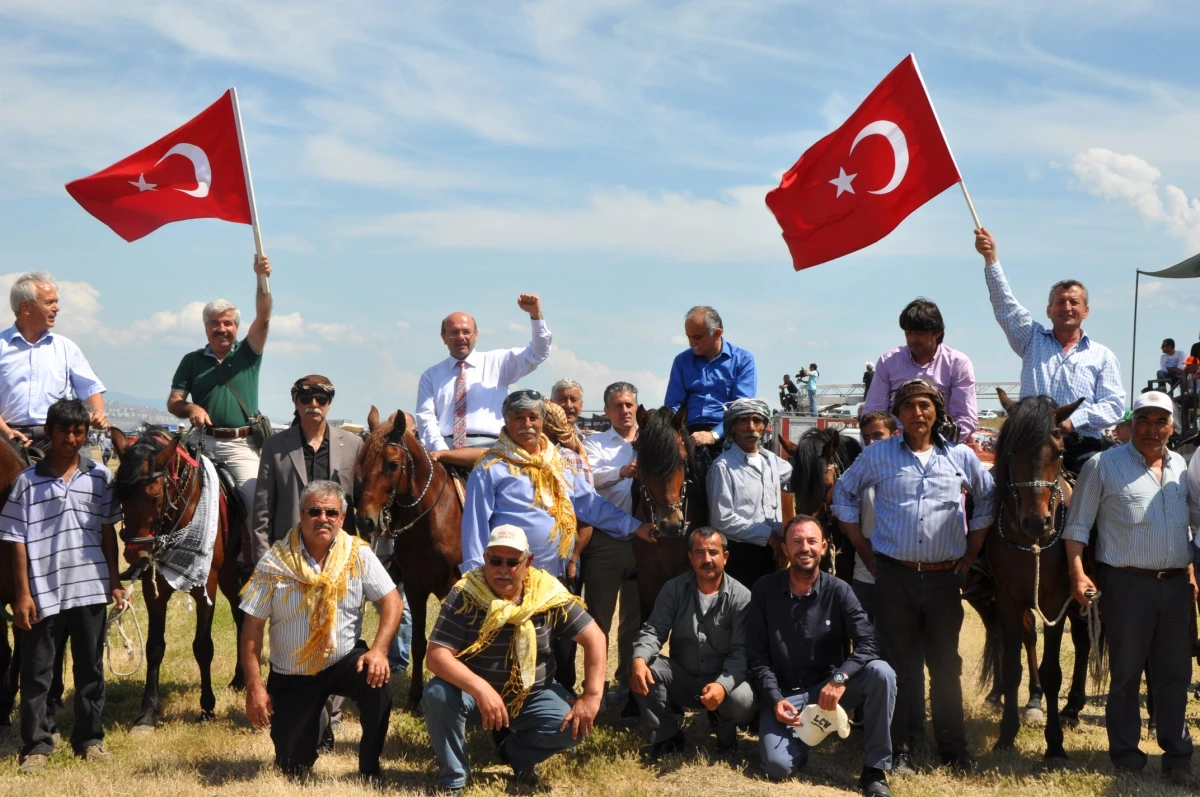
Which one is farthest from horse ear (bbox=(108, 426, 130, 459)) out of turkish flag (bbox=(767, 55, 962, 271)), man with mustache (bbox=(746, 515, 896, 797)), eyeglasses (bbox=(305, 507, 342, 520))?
turkish flag (bbox=(767, 55, 962, 271))

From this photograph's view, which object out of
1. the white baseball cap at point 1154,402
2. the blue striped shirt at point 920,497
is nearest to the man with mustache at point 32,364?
the blue striped shirt at point 920,497

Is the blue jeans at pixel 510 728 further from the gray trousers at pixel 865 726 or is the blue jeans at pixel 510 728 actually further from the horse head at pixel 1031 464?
the horse head at pixel 1031 464

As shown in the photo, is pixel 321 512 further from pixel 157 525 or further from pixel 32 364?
pixel 32 364

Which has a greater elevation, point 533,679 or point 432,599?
point 533,679

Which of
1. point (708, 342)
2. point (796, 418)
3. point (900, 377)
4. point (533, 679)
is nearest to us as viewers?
point (533, 679)

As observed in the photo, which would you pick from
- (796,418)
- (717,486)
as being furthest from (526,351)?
(796,418)

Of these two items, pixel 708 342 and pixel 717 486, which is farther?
pixel 708 342

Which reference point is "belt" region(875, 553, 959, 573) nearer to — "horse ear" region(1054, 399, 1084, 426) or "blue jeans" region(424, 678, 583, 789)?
"horse ear" region(1054, 399, 1084, 426)

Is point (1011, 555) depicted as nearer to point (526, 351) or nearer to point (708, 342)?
point (708, 342)

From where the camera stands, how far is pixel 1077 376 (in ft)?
23.5

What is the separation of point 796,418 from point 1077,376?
16.9 metres

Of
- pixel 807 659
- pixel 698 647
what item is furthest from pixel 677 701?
pixel 807 659

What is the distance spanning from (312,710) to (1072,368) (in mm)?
5327

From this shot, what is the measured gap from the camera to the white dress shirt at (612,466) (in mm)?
7668
